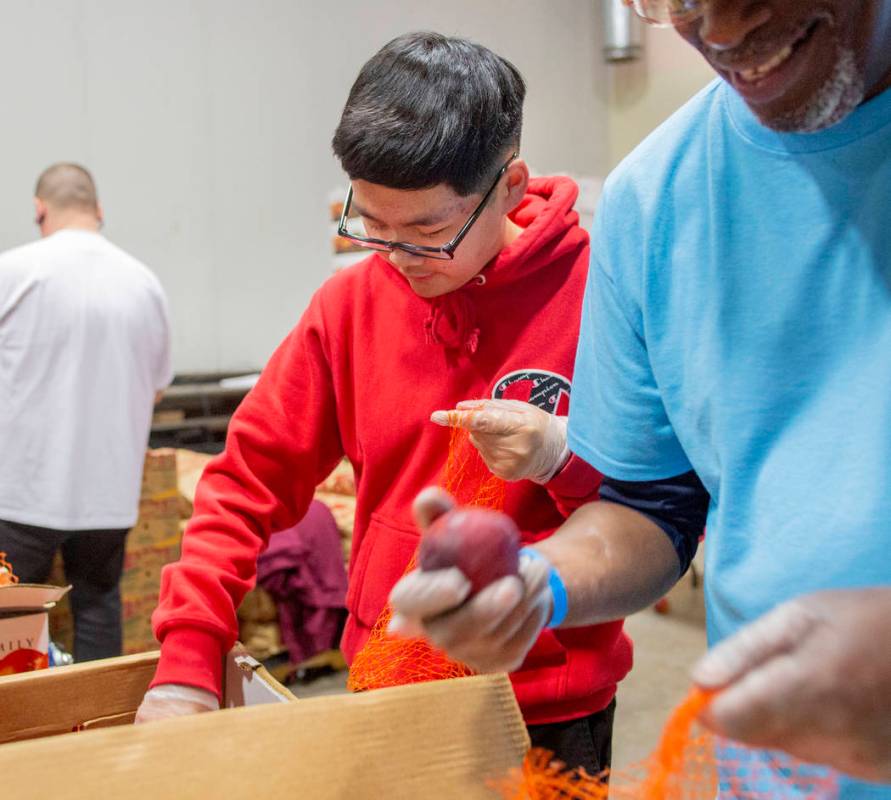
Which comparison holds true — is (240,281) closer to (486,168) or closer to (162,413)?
(162,413)

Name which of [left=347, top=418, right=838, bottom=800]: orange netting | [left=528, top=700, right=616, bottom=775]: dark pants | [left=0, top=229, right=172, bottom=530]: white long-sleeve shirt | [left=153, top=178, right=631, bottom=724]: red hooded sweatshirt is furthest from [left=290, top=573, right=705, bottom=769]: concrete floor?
[left=347, top=418, right=838, bottom=800]: orange netting

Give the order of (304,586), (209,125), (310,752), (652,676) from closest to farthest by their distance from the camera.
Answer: (310,752) < (304,586) < (652,676) < (209,125)

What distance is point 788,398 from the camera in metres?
0.89

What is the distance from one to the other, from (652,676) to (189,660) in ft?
10.3

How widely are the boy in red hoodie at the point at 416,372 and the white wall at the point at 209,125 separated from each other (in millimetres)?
4092

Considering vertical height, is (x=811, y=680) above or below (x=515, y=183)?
below

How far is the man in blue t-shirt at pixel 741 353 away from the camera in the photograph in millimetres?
817

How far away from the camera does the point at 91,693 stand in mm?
1318

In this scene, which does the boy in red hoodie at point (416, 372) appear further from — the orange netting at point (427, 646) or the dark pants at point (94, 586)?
the dark pants at point (94, 586)

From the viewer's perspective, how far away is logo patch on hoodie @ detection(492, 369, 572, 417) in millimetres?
1409

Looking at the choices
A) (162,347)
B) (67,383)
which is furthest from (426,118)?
(162,347)

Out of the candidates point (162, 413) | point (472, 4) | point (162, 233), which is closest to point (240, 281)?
point (162, 233)

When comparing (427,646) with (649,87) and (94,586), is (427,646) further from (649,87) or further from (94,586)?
(649,87)

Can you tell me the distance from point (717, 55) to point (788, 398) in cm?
30
